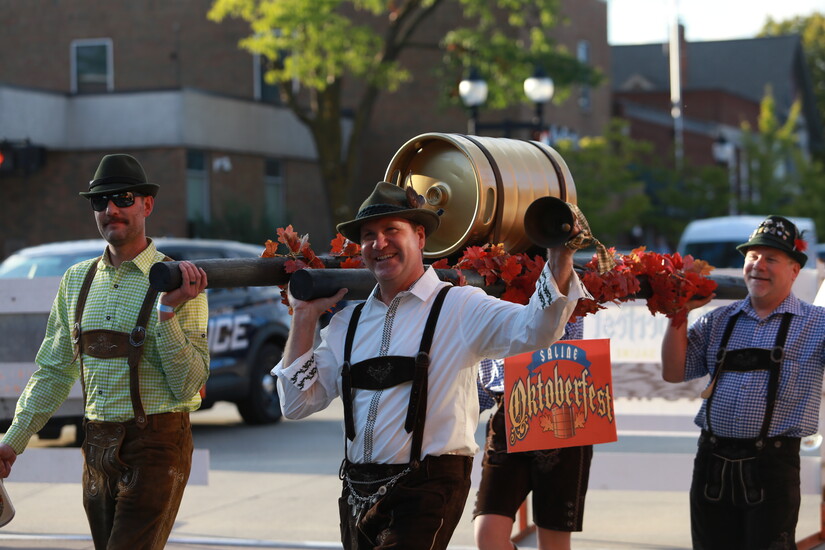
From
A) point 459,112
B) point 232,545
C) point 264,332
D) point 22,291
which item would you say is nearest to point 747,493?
point 232,545

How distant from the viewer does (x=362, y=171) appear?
3647 centimetres

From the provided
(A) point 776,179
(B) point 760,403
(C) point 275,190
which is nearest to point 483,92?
(C) point 275,190

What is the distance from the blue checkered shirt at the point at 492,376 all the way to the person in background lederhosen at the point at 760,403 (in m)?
0.45

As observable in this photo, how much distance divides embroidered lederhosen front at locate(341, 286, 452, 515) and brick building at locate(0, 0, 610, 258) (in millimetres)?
21610

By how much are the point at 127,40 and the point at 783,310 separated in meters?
32.1

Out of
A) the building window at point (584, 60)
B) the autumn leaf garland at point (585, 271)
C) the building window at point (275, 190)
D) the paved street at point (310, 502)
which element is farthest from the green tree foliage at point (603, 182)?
the autumn leaf garland at point (585, 271)

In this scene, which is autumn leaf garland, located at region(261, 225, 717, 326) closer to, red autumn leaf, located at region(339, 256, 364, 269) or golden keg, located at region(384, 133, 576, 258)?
red autumn leaf, located at region(339, 256, 364, 269)

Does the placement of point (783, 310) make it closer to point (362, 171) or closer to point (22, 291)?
point (22, 291)

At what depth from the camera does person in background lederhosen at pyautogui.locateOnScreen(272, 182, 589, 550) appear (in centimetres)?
416

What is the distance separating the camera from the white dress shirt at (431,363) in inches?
164

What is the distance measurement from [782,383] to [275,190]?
2806 centimetres

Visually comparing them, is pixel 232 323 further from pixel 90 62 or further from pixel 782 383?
pixel 90 62

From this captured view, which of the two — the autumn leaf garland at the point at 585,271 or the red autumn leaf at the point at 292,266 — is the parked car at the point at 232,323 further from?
the red autumn leaf at the point at 292,266

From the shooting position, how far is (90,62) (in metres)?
35.9
